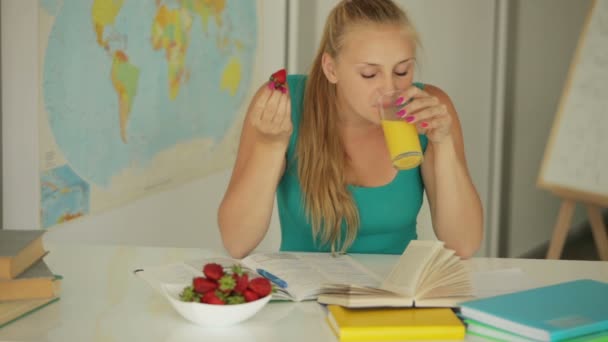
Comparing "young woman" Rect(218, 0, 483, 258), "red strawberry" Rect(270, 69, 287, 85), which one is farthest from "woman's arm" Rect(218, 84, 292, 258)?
"red strawberry" Rect(270, 69, 287, 85)

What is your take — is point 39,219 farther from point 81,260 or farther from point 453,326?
point 453,326

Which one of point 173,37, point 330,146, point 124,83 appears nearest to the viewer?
point 330,146

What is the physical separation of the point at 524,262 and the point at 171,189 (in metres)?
1.28

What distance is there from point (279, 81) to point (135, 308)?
513mm

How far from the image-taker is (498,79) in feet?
14.6

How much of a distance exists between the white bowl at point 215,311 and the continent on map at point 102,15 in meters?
1.02

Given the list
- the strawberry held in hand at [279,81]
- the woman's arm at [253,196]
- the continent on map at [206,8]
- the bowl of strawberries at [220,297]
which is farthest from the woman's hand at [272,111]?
the continent on map at [206,8]

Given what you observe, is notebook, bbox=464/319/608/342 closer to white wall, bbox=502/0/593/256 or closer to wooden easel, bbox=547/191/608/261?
wooden easel, bbox=547/191/608/261

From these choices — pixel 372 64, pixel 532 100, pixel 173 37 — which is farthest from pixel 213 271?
pixel 532 100

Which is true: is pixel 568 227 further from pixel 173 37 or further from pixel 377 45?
pixel 377 45

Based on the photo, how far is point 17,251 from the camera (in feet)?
4.45

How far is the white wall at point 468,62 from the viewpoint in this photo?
14.1 feet

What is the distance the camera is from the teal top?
2064 mm

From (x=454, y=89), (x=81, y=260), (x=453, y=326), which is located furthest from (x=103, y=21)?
(x=454, y=89)
